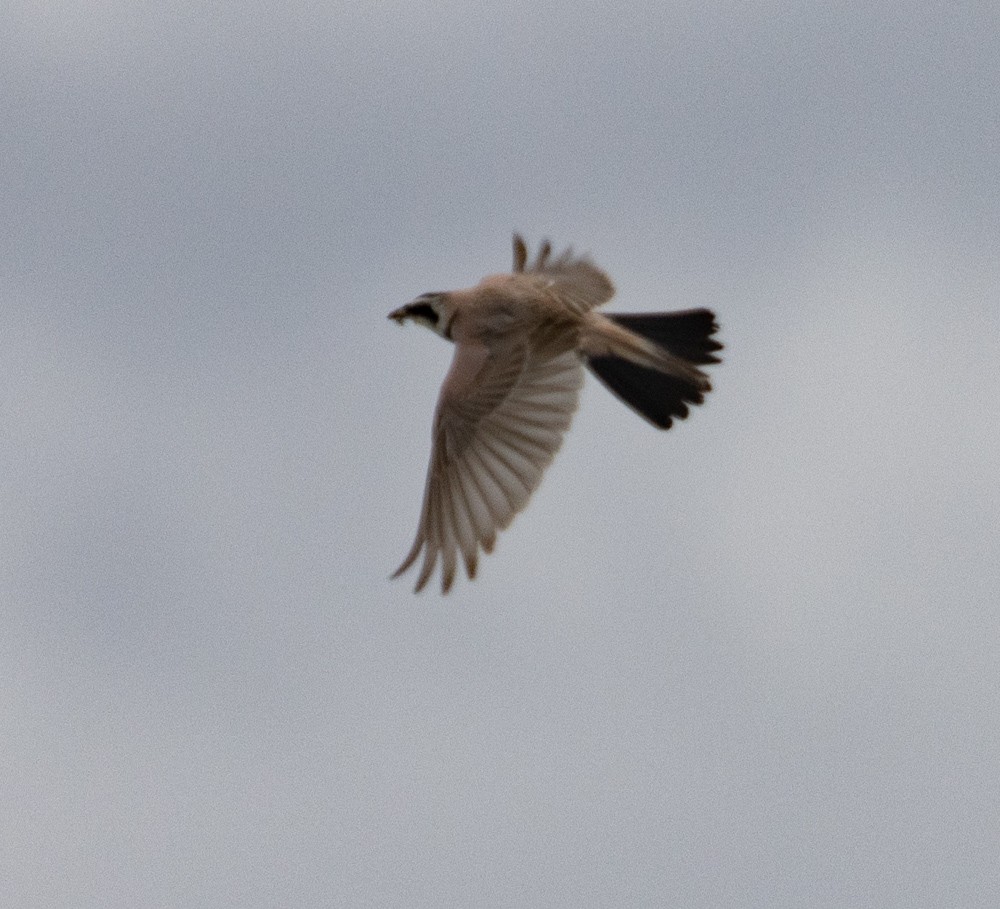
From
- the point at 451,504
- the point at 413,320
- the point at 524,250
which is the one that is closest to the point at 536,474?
the point at 451,504

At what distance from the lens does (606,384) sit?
14.5 m

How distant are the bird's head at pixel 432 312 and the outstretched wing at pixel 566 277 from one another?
0.72m

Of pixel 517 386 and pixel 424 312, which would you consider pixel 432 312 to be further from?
pixel 517 386

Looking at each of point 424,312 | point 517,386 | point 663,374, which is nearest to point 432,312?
point 424,312

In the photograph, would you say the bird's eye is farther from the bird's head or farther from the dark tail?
the dark tail

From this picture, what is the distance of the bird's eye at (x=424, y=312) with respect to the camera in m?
15.1

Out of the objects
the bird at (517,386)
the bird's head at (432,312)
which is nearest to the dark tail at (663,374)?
the bird at (517,386)

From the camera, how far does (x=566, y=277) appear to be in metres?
16.1

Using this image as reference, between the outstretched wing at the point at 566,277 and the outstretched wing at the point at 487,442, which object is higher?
the outstretched wing at the point at 566,277

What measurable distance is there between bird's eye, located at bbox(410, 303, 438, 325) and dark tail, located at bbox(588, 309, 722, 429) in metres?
1.35

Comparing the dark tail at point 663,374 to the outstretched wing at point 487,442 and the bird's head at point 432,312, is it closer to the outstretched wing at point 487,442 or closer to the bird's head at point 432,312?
the outstretched wing at point 487,442

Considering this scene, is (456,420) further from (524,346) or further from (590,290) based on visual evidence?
(590,290)

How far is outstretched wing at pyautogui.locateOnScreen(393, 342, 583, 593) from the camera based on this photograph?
13.8 m

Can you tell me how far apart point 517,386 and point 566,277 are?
2131 mm
